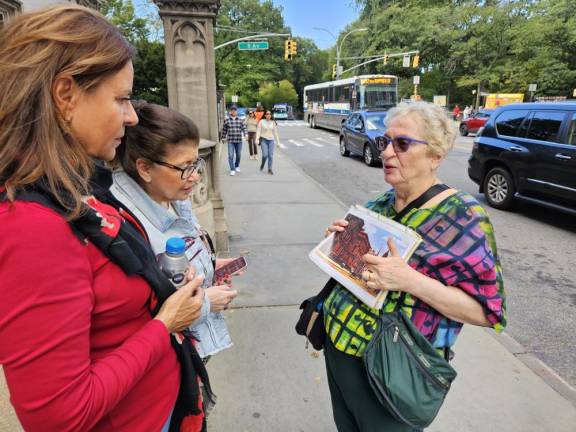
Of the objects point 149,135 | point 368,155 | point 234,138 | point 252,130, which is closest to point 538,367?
point 149,135

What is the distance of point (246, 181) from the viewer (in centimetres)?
1013

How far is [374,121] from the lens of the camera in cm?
1317

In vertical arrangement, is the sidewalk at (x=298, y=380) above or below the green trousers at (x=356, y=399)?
below

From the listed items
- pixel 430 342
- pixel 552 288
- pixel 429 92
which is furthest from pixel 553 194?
pixel 429 92

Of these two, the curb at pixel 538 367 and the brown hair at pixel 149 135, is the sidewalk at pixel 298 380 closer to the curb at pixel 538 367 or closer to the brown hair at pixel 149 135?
the curb at pixel 538 367

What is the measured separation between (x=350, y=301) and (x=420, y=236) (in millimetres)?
415

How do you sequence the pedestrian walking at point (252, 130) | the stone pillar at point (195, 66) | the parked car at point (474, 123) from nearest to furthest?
the stone pillar at point (195, 66) < the pedestrian walking at point (252, 130) < the parked car at point (474, 123)

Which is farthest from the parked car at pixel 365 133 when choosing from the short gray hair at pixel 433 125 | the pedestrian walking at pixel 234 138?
the short gray hair at pixel 433 125

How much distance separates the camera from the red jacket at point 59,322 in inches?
30.4

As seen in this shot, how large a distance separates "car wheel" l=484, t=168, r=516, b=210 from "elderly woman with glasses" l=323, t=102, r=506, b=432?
6573 millimetres

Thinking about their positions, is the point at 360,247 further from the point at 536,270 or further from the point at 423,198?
the point at 536,270

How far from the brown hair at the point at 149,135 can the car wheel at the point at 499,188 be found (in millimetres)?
7436

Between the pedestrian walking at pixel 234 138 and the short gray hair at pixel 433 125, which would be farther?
the pedestrian walking at pixel 234 138

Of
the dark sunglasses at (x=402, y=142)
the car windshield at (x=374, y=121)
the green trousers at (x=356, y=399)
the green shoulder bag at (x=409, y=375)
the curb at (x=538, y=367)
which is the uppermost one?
the car windshield at (x=374, y=121)
